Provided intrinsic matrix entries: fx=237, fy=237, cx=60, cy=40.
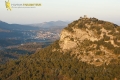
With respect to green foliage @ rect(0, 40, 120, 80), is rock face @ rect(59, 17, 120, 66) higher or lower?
higher

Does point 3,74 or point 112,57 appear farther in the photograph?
point 3,74

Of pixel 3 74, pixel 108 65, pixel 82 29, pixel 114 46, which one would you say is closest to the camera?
pixel 108 65

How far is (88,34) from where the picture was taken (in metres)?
117

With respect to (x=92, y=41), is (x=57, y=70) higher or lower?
lower

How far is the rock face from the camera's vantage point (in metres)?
101

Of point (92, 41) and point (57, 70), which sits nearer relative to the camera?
point (57, 70)

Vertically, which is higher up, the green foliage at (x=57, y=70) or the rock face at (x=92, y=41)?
the rock face at (x=92, y=41)

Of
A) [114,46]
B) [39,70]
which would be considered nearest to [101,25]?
[114,46]

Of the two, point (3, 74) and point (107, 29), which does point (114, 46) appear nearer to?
point (107, 29)

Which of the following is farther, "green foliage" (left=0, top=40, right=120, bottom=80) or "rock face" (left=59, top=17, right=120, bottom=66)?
"rock face" (left=59, top=17, right=120, bottom=66)

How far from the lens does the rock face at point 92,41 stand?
332ft

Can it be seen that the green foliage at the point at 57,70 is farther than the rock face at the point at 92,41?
No

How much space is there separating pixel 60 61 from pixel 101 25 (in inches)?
1143

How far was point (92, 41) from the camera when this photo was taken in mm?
112500
